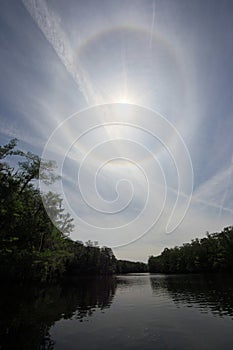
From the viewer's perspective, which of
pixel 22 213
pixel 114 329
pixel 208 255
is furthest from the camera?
pixel 208 255

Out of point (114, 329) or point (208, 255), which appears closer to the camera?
point (114, 329)

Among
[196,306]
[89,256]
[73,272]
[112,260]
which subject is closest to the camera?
[196,306]

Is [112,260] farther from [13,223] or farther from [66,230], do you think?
[13,223]

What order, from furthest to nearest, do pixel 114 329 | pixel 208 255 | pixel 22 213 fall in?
pixel 208 255, pixel 22 213, pixel 114 329

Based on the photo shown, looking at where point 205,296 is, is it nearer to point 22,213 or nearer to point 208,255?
point 22,213

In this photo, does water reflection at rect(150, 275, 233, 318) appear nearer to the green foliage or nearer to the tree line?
the green foliage

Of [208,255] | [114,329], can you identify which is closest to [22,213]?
[114,329]

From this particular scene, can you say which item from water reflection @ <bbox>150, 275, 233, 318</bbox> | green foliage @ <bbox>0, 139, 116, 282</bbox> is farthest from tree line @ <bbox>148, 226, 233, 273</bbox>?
green foliage @ <bbox>0, 139, 116, 282</bbox>

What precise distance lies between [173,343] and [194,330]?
381 centimetres

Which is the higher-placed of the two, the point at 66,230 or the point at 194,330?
the point at 66,230

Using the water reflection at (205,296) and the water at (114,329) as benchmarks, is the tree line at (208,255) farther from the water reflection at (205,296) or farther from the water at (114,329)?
the water at (114,329)

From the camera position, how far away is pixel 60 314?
2278 cm

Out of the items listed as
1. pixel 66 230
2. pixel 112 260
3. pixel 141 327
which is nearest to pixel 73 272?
pixel 112 260

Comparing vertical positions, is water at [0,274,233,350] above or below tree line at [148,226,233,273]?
below
